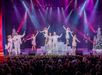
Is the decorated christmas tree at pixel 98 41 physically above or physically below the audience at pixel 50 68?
above

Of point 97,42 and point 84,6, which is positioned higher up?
point 84,6

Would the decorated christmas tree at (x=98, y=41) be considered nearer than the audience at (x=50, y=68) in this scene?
No

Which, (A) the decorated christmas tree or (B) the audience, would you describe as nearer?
(B) the audience

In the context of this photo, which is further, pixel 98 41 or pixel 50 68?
pixel 98 41

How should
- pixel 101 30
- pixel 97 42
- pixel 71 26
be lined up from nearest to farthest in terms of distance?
pixel 97 42 → pixel 101 30 → pixel 71 26

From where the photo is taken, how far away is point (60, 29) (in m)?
15.2

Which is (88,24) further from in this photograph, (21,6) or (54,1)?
(21,6)

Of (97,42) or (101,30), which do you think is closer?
(97,42)

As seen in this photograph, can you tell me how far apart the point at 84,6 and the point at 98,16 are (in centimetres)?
216

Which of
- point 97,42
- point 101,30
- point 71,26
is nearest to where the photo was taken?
point 97,42

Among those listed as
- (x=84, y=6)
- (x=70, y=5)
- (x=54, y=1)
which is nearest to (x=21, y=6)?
(x=54, y=1)

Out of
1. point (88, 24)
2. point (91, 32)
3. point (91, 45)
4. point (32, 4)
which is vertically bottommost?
point (91, 45)

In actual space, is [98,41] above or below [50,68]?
above

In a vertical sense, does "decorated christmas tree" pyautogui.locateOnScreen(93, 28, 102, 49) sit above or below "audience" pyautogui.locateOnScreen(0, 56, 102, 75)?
above
